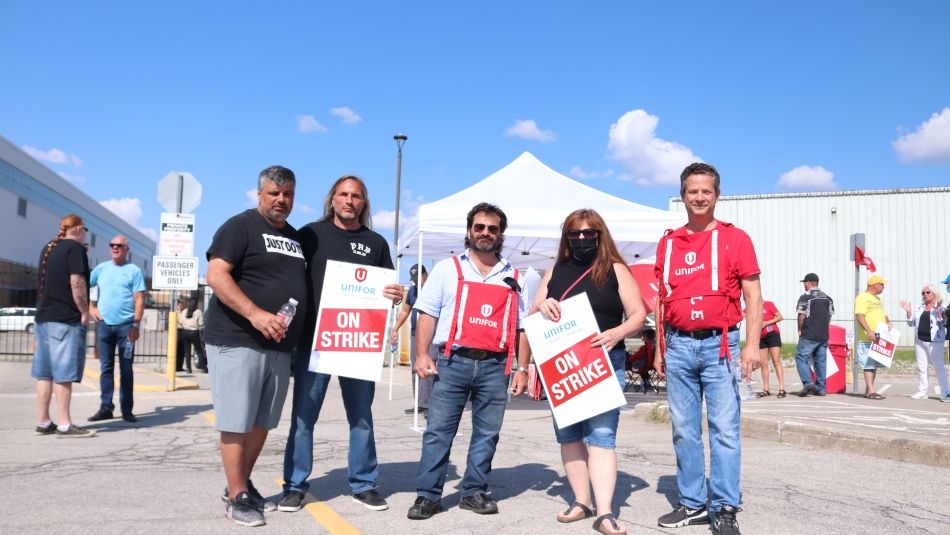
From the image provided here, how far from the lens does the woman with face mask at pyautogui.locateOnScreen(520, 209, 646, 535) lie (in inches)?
167

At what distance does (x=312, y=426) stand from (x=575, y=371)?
1659 mm

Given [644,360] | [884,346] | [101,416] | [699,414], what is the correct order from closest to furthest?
1. [699,414]
2. [101,416]
3. [884,346]
4. [644,360]

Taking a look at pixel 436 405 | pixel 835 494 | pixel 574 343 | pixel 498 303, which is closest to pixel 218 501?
pixel 436 405

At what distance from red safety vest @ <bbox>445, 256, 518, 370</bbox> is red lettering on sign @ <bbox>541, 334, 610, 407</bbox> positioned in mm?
376

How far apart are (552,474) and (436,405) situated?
1.75 meters

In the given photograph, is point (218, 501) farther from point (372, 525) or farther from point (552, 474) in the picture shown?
point (552, 474)

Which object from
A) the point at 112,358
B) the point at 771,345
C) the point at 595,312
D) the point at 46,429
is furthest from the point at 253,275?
the point at 771,345

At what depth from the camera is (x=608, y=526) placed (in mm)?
4047

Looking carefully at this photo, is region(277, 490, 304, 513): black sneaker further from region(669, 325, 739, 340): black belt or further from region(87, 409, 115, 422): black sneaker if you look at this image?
region(87, 409, 115, 422): black sneaker

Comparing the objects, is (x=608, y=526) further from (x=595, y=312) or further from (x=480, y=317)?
(x=480, y=317)

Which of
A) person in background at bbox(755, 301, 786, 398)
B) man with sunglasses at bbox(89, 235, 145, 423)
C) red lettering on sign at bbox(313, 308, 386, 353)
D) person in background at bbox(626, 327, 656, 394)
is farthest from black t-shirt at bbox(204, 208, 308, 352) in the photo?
person in background at bbox(755, 301, 786, 398)

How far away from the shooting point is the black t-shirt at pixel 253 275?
4.21 m

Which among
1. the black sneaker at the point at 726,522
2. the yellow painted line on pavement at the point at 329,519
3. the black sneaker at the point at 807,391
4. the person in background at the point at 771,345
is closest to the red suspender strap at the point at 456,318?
the yellow painted line on pavement at the point at 329,519

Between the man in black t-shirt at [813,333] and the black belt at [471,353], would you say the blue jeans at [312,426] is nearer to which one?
the black belt at [471,353]
